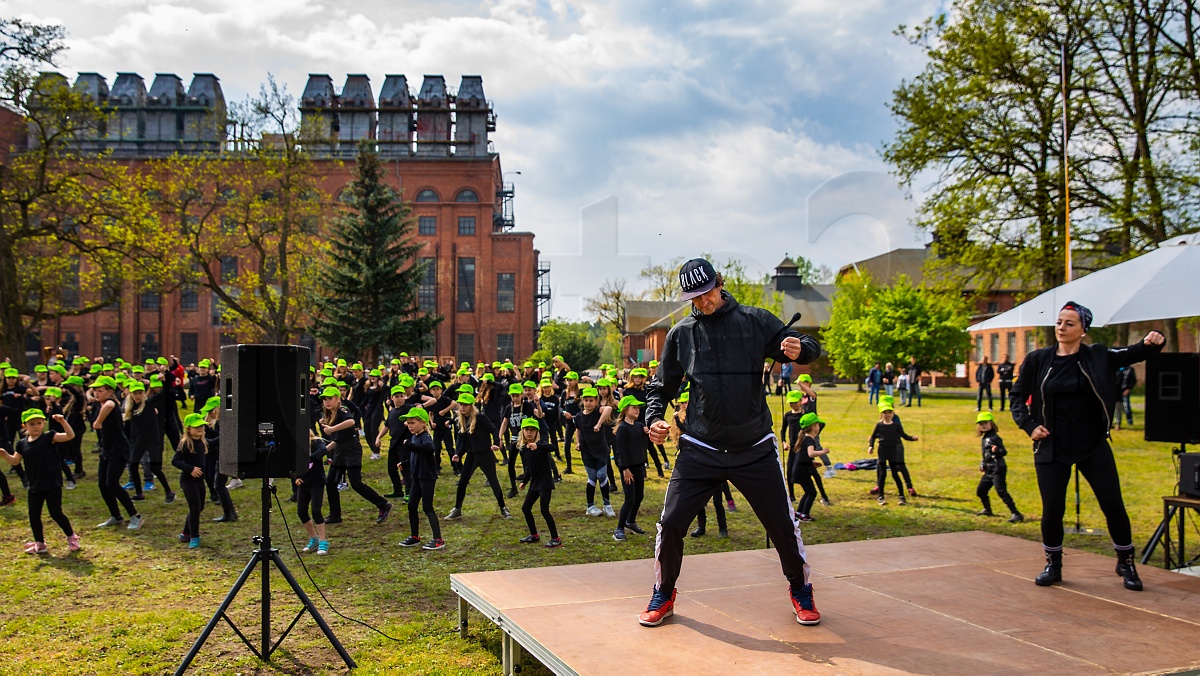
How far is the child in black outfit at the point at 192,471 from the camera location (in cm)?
1087

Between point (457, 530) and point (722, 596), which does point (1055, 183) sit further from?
point (722, 596)

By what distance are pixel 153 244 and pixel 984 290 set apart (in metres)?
30.4

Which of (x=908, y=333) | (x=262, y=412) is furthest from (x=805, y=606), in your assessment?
(x=908, y=333)

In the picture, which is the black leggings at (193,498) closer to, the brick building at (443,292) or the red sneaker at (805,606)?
the red sneaker at (805,606)

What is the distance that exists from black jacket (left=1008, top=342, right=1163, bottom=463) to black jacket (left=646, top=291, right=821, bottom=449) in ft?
8.95

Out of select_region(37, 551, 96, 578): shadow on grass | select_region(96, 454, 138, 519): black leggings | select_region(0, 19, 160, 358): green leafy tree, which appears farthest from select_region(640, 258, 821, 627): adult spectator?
select_region(0, 19, 160, 358): green leafy tree

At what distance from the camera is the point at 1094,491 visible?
263 inches

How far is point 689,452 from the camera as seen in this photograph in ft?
18.5

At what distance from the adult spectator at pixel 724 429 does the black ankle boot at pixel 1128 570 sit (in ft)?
9.06

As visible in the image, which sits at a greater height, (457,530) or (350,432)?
(350,432)

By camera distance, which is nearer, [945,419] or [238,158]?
[945,419]

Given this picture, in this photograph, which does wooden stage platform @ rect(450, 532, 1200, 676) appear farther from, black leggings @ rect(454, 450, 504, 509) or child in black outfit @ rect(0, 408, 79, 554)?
child in black outfit @ rect(0, 408, 79, 554)

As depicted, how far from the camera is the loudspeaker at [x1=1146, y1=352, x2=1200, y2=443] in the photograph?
27.6 feet

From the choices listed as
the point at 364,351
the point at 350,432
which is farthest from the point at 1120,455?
the point at 364,351
